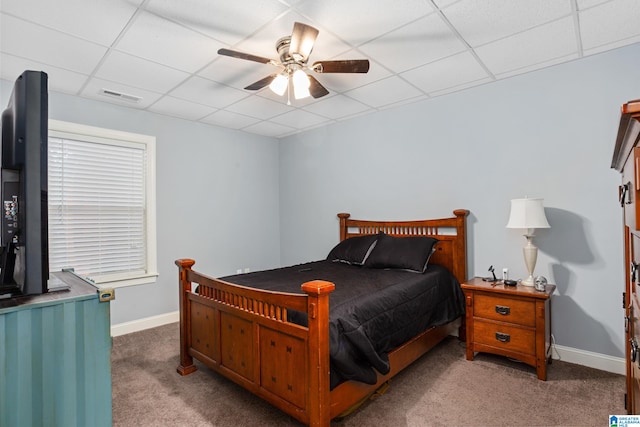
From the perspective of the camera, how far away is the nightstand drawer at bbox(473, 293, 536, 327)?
8.46 feet

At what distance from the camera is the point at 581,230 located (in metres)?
2.76

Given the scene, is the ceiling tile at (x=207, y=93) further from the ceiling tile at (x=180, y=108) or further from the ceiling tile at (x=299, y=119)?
the ceiling tile at (x=299, y=119)

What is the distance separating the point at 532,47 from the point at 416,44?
3.06 ft

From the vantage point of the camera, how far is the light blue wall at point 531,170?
2.65 metres

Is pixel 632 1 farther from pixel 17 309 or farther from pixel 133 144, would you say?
pixel 133 144

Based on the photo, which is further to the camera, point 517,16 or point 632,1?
point 517,16

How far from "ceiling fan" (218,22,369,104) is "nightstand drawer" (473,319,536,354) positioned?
230 centimetres

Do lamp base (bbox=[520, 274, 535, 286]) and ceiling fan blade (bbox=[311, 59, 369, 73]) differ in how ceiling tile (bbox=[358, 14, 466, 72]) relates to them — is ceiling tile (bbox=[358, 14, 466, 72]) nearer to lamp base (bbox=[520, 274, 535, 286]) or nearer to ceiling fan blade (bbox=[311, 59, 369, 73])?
ceiling fan blade (bbox=[311, 59, 369, 73])

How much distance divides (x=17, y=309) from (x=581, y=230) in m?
3.65

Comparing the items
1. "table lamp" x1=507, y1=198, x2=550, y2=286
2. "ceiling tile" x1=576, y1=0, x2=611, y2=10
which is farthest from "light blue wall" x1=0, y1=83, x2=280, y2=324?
"ceiling tile" x1=576, y1=0, x2=611, y2=10

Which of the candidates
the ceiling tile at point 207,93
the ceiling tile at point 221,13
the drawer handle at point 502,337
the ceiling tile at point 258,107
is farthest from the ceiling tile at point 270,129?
the drawer handle at point 502,337

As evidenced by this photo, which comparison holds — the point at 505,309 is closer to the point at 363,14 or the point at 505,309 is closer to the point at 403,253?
the point at 403,253

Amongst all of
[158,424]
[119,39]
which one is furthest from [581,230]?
[119,39]

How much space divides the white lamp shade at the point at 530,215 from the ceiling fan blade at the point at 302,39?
6.85 feet
